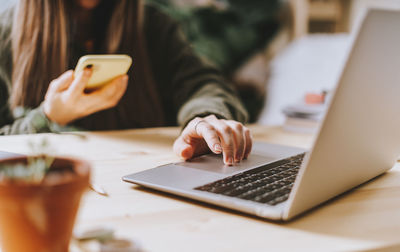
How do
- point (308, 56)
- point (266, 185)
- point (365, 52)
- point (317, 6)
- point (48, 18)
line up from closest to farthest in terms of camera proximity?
point (365, 52)
point (266, 185)
point (48, 18)
point (308, 56)
point (317, 6)

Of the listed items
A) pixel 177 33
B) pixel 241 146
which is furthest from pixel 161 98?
pixel 241 146

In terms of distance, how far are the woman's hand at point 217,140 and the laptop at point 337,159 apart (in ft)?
0.11

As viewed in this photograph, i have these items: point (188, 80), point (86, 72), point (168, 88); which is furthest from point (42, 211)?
point (168, 88)

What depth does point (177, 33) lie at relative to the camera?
150 centimetres

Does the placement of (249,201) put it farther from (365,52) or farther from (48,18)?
(48,18)

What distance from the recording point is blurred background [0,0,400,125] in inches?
90.6

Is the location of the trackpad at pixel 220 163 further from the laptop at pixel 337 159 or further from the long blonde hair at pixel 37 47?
the long blonde hair at pixel 37 47

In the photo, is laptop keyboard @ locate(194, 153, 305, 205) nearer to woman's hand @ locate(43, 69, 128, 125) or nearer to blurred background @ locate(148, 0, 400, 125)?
woman's hand @ locate(43, 69, 128, 125)

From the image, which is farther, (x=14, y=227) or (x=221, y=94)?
(x=221, y=94)

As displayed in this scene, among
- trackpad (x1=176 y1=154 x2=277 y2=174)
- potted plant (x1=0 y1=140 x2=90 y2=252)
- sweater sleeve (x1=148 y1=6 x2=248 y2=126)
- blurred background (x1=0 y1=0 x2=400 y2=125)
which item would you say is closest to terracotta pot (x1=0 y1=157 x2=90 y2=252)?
potted plant (x1=0 y1=140 x2=90 y2=252)

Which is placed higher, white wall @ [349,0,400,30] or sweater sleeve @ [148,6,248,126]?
white wall @ [349,0,400,30]

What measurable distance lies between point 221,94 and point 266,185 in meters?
0.62

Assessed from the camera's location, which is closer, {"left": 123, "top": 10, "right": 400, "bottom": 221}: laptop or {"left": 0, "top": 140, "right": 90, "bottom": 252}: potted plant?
{"left": 0, "top": 140, "right": 90, "bottom": 252}: potted plant

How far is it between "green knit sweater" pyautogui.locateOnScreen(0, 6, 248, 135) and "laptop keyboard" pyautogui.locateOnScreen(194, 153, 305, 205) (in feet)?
1.02
